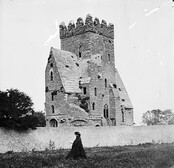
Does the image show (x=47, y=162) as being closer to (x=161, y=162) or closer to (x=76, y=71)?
(x=161, y=162)

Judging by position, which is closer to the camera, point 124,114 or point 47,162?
point 47,162

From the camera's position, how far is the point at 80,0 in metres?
31.0

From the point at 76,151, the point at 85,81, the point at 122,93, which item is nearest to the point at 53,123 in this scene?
the point at 85,81

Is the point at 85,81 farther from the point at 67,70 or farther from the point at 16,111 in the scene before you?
the point at 16,111

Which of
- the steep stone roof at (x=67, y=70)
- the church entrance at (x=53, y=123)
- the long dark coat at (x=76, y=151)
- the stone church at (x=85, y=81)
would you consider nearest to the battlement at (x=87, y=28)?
the stone church at (x=85, y=81)

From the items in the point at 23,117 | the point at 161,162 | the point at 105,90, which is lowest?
the point at 161,162

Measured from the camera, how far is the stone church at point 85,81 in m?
45.3

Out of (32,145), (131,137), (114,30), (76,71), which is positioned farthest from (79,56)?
(32,145)

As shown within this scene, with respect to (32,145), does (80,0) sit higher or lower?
higher

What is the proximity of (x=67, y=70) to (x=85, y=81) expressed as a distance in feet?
8.17

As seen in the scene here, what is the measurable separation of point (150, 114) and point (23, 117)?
205ft

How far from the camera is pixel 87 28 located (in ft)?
167

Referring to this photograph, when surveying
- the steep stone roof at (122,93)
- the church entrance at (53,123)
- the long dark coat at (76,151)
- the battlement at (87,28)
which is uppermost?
the battlement at (87,28)

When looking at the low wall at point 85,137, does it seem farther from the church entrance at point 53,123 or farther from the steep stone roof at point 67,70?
the church entrance at point 53,123
